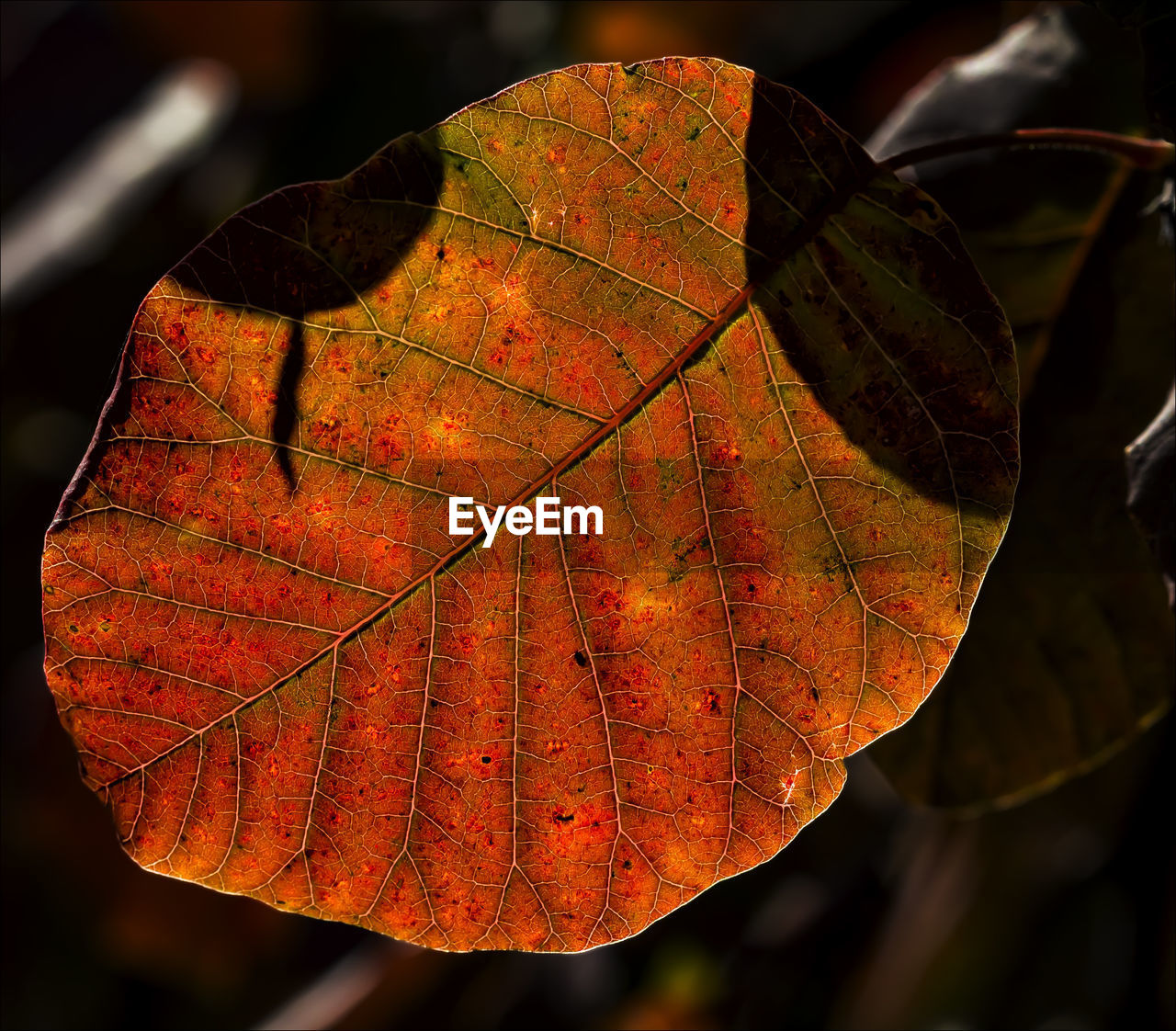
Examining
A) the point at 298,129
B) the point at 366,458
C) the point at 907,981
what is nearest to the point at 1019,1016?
the point at 907,981

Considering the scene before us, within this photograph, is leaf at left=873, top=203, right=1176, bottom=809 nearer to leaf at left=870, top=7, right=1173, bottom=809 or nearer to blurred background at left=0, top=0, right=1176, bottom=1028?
leaf at left=870, top=7, right=1173, bottom=809

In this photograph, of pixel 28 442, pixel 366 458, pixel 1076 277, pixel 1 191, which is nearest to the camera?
pixel 366 458

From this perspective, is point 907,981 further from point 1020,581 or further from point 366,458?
point 366,458

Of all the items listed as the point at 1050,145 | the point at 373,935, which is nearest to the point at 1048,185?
the point at 1050,145

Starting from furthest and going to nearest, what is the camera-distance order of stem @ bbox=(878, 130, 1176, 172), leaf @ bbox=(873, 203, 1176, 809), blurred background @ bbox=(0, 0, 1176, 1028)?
1. blurred background @ bbox=(0, 0, 1176, 1028)
2. leaf @ bbox=(873, 203, 1176, 809)
3. stem @ bbox=(878, 130, 1176, 172)

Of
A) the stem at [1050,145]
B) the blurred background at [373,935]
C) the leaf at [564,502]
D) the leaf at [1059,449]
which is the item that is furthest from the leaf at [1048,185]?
the blurred background at [373,935]

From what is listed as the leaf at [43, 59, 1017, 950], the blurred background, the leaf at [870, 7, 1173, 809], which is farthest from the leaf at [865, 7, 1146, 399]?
the blurred background
